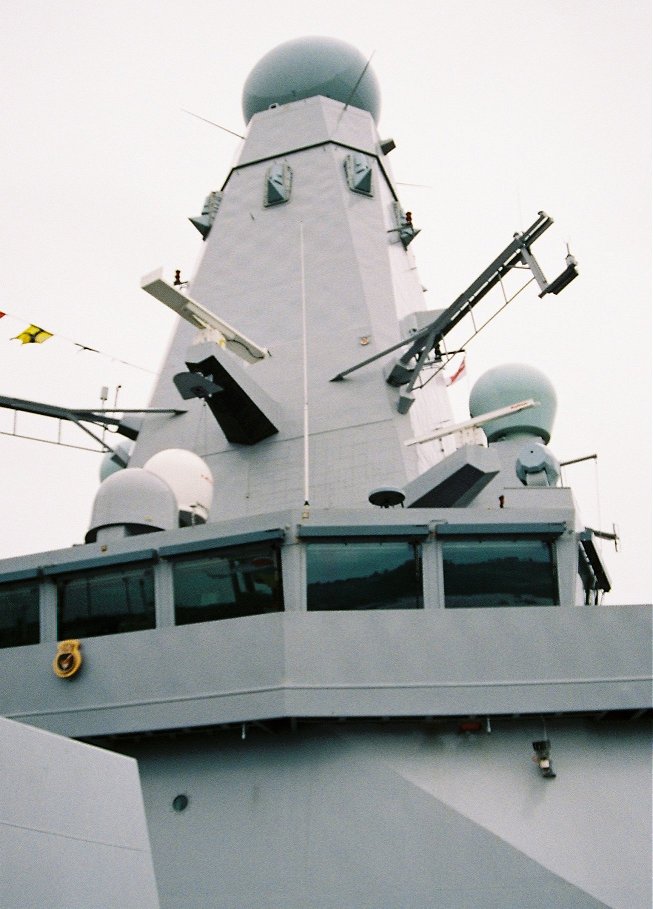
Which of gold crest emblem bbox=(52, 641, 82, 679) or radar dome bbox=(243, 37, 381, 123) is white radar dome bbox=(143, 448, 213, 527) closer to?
gold crest emblem bbox=(52, 641, 82, 679)

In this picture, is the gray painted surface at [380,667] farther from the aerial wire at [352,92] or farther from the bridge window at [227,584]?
the aerial wire at [352,92]

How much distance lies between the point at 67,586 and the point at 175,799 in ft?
8.02

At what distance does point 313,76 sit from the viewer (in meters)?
17.9

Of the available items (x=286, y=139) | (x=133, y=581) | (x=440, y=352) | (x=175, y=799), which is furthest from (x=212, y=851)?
(x=286, y=139)

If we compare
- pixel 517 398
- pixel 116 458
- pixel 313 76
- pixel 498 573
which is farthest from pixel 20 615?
pixel 313 76

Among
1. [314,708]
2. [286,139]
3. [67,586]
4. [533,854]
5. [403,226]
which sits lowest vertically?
[533,854]

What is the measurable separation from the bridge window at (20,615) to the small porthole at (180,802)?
7.39 feet

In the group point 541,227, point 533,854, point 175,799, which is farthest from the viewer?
point 541,227

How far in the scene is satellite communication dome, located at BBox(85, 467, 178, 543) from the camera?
11195 millimetres

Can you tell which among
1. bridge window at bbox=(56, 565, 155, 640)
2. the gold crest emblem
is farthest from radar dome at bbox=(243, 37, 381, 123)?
the gold crest emblem

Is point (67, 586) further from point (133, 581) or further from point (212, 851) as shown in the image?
point (212, 851)

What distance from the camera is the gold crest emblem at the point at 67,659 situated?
405 inches

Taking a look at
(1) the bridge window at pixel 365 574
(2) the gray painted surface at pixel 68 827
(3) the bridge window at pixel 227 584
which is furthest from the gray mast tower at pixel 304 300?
(2) the gray painted surface at pixel 68 827

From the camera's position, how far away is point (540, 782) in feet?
30.6
